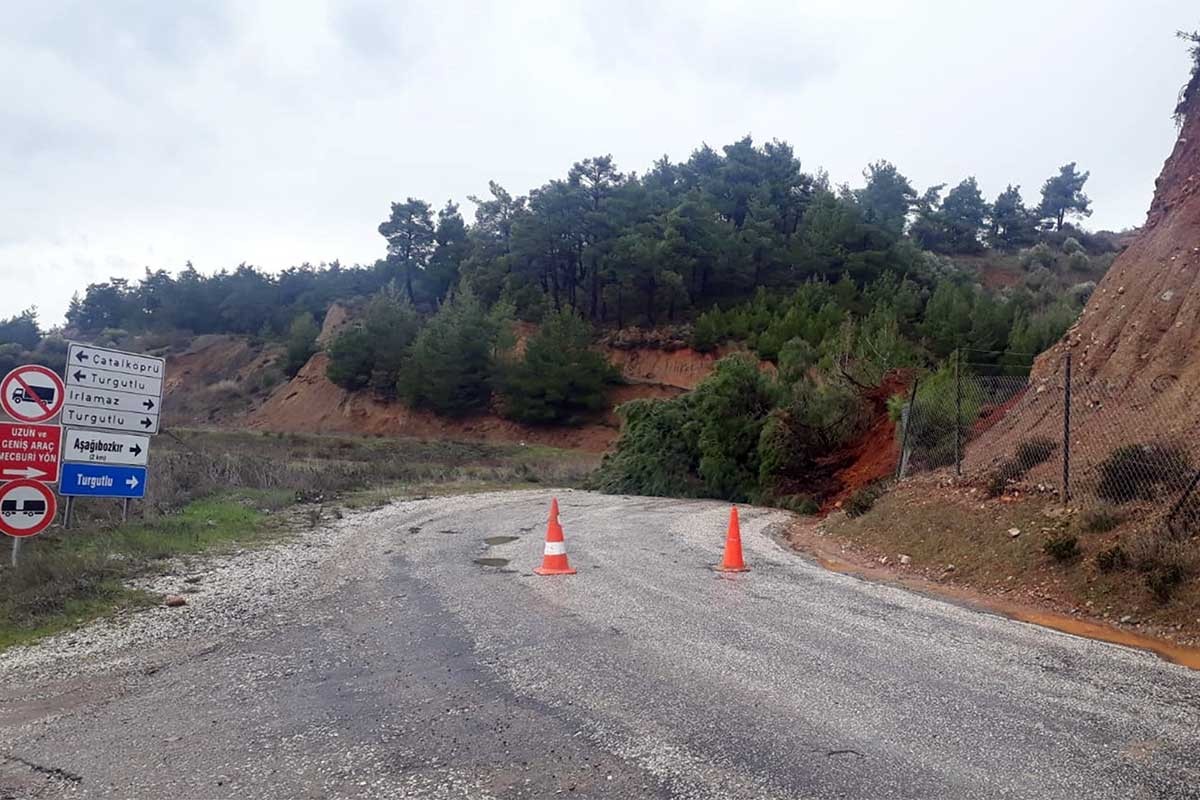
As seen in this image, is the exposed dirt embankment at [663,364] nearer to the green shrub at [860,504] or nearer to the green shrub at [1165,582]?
the green shrub at [860,504]

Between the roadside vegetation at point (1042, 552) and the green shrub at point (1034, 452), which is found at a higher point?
the green shrub at point (1034, 452)

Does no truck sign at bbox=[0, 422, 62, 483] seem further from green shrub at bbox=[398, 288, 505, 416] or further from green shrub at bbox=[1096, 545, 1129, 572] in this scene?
green shrub at bbox=[398, 288, 505, 416]

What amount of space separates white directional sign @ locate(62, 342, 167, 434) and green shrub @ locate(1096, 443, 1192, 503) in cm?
1279

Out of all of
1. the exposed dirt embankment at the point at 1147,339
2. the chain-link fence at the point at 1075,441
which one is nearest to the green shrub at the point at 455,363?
the chain-link fence at the point at 1075,441

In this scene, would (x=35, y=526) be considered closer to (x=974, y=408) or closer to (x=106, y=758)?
(x=106, y=758)

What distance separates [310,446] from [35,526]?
3615 cm

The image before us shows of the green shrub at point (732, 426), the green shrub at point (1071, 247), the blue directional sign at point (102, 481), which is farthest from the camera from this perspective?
the green shrub at point (1071, 247)

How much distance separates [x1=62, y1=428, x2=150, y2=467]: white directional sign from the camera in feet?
38.6

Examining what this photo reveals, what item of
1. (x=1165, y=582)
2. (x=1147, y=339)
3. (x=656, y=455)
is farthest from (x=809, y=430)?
(x=1165, y=582)

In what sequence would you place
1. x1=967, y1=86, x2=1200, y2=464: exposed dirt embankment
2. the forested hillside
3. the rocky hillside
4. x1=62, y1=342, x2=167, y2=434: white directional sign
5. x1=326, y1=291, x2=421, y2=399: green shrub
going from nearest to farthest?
x1=62, y1=342, x2=167, y2=434: white directional sign → x1=967, y1=86, x2=1200, y2=464: exposed dirt embankment → the forested hillside → the rocky hillside → x1=326, y1=291, x2=421, y2=399: green shrub

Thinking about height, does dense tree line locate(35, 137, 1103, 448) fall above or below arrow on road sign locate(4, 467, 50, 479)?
above

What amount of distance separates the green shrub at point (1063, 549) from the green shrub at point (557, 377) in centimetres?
4612

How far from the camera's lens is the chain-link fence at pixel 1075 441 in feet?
35.7

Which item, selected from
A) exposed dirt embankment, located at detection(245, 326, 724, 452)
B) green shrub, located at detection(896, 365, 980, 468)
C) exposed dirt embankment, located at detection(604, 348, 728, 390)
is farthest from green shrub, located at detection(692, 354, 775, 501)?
exposed dirt embankment, located at detection(604, 348, 728, 390)
